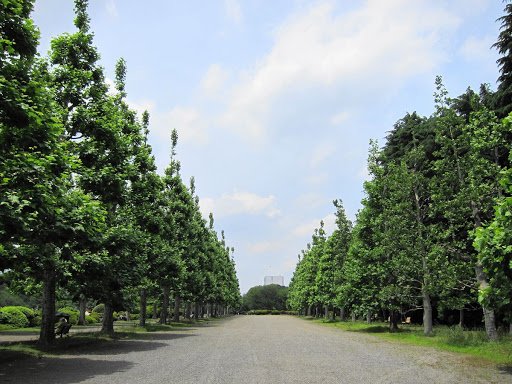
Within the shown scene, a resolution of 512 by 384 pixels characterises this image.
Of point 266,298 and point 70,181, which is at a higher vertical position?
point 70,181

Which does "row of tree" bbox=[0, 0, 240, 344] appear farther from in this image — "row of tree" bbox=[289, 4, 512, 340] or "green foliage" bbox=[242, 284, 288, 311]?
"green foliage" bbox=[242, 284, 288, 311]

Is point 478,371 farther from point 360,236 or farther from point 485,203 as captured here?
point 360,236

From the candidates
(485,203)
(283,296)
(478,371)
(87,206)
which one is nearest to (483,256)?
(478,371)

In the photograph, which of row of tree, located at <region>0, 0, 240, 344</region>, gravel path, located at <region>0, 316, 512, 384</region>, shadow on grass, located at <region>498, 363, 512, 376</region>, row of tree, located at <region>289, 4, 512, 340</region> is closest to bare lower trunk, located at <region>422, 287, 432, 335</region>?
row of tree, located at <region>289, 4, 512, 340</region>

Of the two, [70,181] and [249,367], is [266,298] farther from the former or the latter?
[249,367]

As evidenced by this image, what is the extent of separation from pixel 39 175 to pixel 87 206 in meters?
2.84

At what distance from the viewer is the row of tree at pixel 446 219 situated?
16.1m

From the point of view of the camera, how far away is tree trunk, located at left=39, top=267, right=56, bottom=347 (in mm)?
15375

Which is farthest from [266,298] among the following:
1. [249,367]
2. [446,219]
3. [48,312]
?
[249,367]

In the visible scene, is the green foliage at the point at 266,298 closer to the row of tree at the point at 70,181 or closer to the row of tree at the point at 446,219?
the row of tree at the point at 446,219

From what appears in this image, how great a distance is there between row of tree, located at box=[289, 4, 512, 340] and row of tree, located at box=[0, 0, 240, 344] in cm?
1155

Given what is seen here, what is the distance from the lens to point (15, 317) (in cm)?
3136

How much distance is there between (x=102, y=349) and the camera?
52.7 feet

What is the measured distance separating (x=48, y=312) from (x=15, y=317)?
2009 centimetres
